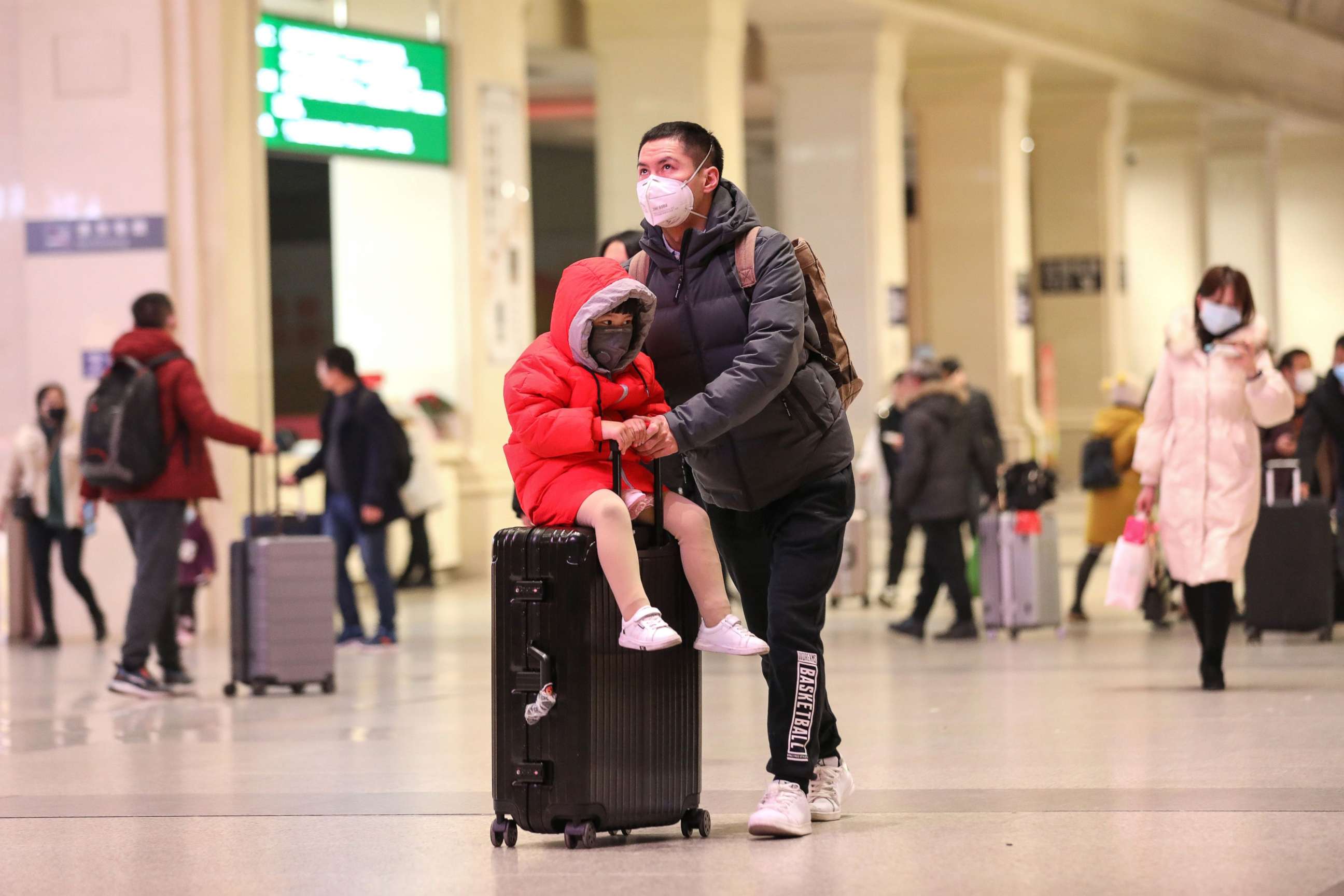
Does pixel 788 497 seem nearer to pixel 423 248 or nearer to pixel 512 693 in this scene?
pixel 512 693

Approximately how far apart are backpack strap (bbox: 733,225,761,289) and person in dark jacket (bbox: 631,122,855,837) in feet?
0.04

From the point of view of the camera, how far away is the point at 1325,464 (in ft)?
37.7

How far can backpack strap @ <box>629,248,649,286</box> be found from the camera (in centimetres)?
520

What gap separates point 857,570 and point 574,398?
899cm

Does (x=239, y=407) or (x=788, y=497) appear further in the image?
(x=239, y=407)

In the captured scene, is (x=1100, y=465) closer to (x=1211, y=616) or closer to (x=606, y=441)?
(x=1211, y=616)

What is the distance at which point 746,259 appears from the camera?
199 inches

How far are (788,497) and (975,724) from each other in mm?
2581

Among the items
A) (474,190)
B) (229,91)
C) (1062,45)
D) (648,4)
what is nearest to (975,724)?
(229,91)

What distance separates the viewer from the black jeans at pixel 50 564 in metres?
12.4

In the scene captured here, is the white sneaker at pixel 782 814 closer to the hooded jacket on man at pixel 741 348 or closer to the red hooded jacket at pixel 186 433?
the hooded jacket on man at pixel 741 348

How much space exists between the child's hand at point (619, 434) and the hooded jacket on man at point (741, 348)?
0.57 ft

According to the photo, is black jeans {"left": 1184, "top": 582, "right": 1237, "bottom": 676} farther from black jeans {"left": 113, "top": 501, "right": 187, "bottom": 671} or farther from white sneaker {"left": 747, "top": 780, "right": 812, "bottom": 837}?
black jeans {"left": 113, "top": 501, "right": 187, "bottom": 671}

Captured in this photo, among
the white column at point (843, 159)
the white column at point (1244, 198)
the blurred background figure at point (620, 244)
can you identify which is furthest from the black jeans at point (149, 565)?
the white column at point (1244, 198)
